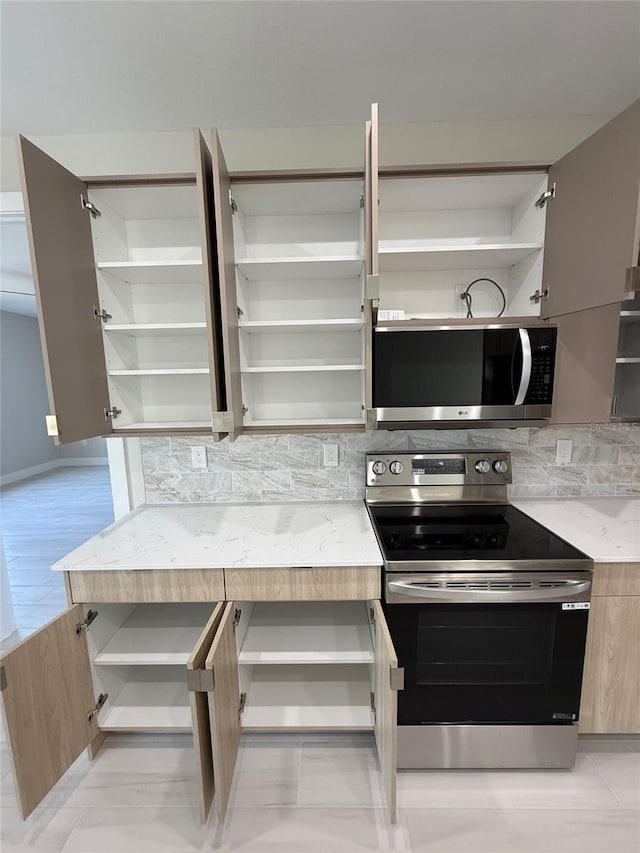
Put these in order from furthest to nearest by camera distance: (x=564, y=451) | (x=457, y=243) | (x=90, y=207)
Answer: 1. (x=564, y=451)
2. (x=457, y=243)
3. (x=90, y=207)

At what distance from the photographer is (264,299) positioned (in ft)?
5.81

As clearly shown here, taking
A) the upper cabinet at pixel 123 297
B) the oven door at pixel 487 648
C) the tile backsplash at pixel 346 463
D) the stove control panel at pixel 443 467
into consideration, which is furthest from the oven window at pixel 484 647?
the upper cabinet at pixel 123 297

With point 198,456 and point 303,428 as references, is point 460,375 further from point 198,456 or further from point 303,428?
point 198,456

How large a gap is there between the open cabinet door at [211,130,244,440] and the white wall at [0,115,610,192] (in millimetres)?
505

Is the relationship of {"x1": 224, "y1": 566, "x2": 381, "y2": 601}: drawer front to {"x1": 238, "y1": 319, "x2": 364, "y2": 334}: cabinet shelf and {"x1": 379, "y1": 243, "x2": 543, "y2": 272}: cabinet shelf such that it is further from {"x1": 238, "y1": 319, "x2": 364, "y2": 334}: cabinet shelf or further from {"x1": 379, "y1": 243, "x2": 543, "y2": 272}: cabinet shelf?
{"x1": 379, "y1": 243, "x2": 543, "y2": 272}: cabinet shelf

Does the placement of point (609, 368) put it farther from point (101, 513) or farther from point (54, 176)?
point (101, 513)

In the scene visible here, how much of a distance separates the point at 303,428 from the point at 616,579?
131 cm

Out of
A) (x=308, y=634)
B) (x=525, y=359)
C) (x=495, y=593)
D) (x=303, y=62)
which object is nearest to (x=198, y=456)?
(x=308, y=634)

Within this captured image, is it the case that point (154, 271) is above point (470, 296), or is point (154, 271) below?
above

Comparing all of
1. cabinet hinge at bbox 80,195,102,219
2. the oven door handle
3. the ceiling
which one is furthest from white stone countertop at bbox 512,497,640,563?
cabinet hinge at bbox 80,195,102,219

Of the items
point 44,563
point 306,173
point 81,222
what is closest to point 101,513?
point 44,563

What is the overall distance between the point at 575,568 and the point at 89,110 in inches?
106

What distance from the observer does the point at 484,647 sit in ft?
4.41

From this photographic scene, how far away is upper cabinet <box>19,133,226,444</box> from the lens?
1272 millimetres
